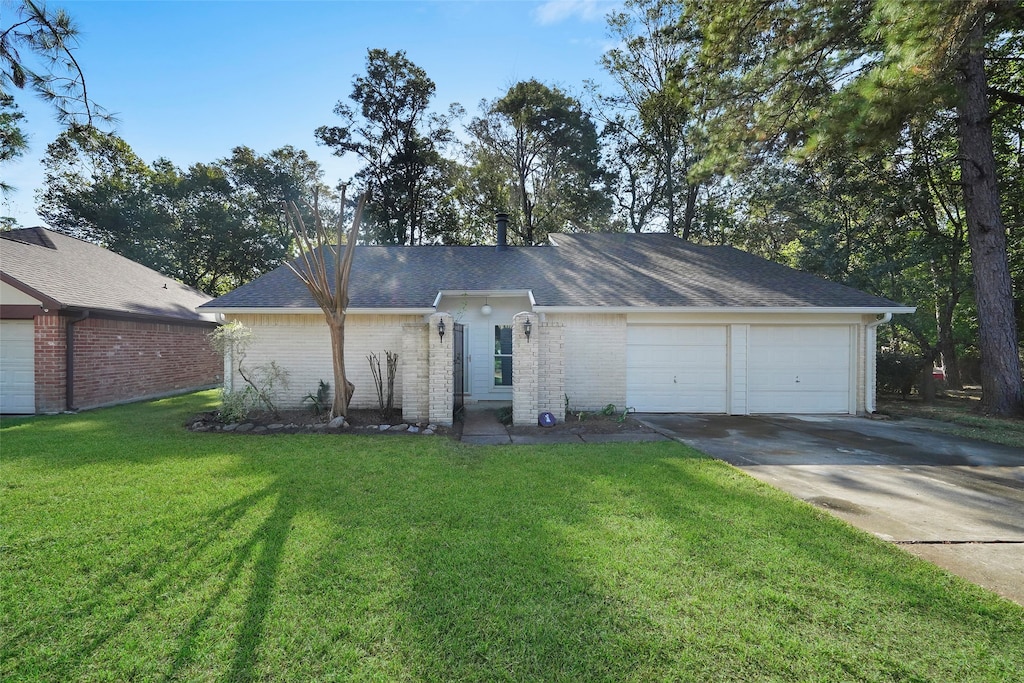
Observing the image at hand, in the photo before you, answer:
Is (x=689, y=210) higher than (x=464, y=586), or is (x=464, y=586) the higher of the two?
(x=689, y=210)

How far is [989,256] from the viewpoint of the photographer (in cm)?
962

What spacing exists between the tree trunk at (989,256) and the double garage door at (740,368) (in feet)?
10.2

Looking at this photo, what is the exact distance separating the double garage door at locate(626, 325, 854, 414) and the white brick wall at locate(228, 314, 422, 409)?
5.60m

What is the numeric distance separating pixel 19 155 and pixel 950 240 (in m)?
20.5

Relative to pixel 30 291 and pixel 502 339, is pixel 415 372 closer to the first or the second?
pixel 502 339

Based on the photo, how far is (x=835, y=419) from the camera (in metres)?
9.23

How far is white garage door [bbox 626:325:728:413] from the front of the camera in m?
9.73

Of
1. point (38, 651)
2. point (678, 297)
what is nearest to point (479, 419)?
point (678, 297)

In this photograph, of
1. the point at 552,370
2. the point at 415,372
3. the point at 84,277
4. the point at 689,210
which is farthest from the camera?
the point at 689,210

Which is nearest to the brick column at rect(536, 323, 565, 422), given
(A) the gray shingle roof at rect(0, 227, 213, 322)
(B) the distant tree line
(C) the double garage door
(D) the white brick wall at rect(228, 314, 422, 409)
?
(C) the double garage door

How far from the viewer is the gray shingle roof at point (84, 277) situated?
10.0 metres

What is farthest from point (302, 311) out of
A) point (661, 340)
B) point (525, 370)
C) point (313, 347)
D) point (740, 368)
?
point (740, 368)

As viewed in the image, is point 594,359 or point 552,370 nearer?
point 552,370

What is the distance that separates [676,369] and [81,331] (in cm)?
1416
